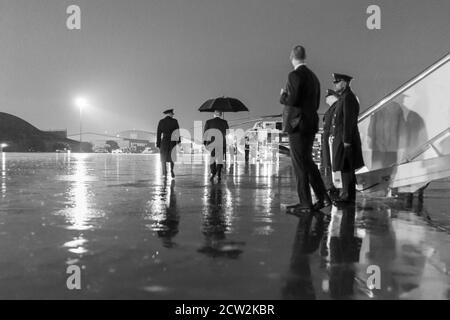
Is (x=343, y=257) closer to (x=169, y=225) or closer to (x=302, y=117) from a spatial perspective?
(x=169, y=225)

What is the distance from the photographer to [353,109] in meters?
6.64

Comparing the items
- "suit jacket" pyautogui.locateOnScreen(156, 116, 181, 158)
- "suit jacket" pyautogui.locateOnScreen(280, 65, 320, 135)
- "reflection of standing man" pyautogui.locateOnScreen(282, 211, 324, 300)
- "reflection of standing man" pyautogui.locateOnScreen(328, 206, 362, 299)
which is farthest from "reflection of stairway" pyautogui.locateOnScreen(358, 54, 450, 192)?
"suit jacket" pyautogui.locateOnScreen(156, 116, 181, 158)

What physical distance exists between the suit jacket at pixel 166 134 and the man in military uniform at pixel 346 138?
20.6ft

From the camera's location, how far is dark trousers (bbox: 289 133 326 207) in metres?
5.85

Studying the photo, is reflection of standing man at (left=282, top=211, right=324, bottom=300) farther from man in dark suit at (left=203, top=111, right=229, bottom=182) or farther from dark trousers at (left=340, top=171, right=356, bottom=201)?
man in dark suit at (left=203, top=111, right=229, bottom=182)

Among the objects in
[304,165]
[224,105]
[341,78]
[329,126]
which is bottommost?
[304,165]

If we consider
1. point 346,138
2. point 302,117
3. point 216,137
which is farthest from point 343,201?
point 216,137

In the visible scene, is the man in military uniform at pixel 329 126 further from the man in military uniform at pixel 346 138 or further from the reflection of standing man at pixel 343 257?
the reflection of standing man at pixel 343 257

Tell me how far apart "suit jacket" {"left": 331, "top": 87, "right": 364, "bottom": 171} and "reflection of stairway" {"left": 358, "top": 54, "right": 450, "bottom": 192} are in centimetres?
92

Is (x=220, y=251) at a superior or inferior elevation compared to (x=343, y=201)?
inferior

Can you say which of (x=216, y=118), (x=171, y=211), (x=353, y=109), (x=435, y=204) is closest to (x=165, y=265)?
(x=171, y=211)

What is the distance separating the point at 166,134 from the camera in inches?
493

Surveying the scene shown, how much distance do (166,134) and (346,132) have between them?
22.5 ft
